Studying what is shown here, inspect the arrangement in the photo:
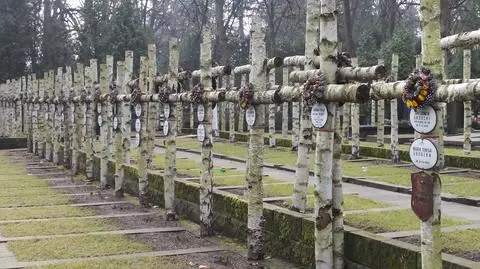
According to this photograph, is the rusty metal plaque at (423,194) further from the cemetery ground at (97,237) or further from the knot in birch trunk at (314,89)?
the cemetery ground at (97,237)

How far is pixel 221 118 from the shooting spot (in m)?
28.4

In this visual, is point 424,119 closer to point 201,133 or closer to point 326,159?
point 326,159

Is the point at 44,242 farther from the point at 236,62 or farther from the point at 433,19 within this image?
the point at 236,62

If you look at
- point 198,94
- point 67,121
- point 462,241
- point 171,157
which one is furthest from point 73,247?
point 67,121

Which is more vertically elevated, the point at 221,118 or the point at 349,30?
the point at 349,30

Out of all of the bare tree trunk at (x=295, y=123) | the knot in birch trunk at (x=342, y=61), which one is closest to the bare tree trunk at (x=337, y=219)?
the knot in birch trunk at (x=342, y=61)

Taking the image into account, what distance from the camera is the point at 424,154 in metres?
4.47

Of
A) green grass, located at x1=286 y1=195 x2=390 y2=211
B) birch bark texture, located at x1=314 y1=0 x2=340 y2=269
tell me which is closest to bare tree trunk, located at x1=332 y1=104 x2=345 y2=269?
birch bark texture, located at x1=314 y1=0 x2=340 y2=269

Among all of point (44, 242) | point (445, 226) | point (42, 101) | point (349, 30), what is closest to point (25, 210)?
point (44, 242)

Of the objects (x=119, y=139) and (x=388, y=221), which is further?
(x=119, y=139)

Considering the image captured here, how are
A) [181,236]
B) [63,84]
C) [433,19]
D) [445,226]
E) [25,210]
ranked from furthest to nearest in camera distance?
[63,84]
[25,210]
[181,236]
[445,226]
[433,19]

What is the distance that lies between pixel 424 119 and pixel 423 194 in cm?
56

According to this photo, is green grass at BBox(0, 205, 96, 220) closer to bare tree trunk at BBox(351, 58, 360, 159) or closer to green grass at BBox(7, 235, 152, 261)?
green grass at BBox(7, 235, 152, 261)

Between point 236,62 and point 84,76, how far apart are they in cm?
2157
